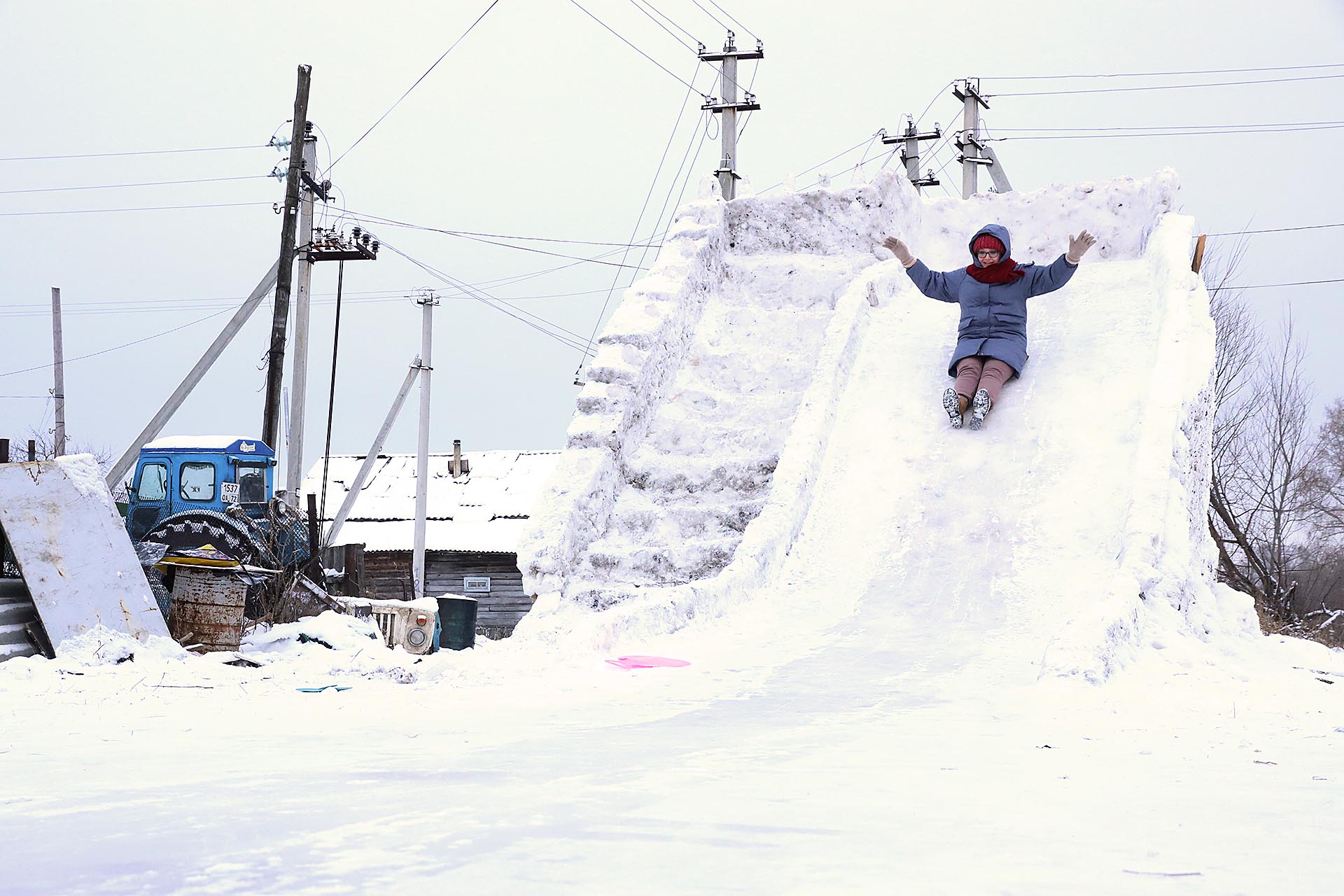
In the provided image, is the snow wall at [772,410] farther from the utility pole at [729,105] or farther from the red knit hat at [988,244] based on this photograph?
the utility pole at [729,105]

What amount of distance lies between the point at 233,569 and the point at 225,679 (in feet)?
5.53

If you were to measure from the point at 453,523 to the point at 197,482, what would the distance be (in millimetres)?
14839

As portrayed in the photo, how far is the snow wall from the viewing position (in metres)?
5.46

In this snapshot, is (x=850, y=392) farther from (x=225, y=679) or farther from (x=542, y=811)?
(x=542, y=811)

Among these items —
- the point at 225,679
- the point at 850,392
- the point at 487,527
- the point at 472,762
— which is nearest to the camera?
the point at 472,762

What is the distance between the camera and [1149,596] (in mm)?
5031

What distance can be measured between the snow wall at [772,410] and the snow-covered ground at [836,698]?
0.12ft

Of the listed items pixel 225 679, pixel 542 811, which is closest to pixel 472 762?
pixel 542 811

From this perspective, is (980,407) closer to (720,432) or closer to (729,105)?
(720,432)

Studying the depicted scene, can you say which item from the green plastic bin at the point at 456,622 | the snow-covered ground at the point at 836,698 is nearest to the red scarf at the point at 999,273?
the snow-covered ground at the point at 836,698

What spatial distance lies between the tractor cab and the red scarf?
9091 mm

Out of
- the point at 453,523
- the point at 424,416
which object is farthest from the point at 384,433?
the point at 453,523

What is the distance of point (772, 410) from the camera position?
7668 millimetres

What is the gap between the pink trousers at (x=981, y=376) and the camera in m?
7.29
